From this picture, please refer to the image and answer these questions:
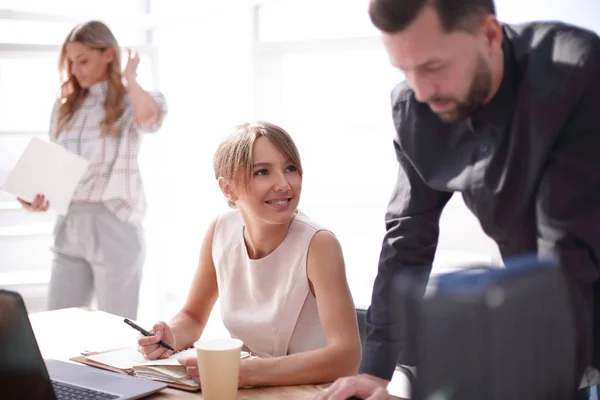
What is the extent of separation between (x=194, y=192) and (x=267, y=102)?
3.06 ft

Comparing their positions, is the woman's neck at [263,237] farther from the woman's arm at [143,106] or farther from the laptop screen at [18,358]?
the woman's arm at [143,106]

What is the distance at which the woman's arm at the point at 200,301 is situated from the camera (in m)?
1.78

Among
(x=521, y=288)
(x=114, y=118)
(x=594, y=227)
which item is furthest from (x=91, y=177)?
(x=521, y=288)

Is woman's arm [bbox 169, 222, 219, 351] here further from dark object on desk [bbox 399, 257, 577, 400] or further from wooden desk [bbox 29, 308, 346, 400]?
dark object on desk [bbox 399, 257, 577, 400]

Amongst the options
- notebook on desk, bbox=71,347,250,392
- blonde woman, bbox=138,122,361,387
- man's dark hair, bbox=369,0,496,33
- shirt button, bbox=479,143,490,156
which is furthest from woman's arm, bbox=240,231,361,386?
man's dark hair, bbox=369,0,496,33

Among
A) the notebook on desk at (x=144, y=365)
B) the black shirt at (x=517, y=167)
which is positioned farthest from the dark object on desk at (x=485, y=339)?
the notebook on desk at (x=144, y=365)

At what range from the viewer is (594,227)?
1104 mm

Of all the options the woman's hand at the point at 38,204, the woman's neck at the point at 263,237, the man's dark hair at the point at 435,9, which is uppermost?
the man's dark hair at the point at 435,9

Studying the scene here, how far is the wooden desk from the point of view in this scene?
4.25ft

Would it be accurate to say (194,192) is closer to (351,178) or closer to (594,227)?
(351,178)

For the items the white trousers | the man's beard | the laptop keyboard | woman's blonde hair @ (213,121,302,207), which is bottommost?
the white trousers

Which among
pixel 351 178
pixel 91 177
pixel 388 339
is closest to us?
pixel 388 339

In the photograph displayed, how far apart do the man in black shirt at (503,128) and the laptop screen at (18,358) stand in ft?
1.39

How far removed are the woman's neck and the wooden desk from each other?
369 mm
